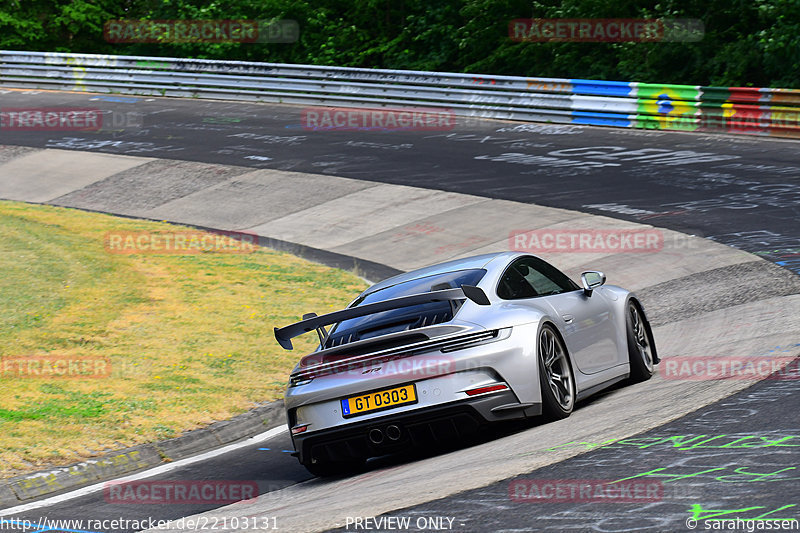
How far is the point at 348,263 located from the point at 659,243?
4.81 metres

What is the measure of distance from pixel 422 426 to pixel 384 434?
0.85ft

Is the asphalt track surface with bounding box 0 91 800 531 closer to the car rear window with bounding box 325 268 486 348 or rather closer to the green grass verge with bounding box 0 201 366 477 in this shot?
the car rear window with bounding box 325 268 486 348

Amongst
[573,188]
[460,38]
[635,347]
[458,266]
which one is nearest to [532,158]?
[573,188]

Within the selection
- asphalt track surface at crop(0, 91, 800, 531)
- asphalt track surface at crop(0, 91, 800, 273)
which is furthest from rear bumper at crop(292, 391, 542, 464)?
asphalt track surface at crop(0, 91, 800, 273)

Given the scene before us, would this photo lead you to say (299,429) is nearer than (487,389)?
No

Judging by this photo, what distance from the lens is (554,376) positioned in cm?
768

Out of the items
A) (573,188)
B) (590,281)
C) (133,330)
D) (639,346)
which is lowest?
(133,330)

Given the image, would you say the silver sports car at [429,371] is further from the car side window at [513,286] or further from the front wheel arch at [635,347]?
the front wheel arch at [635,347]

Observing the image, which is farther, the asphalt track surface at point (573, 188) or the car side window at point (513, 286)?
the car side window at point (513, 286)

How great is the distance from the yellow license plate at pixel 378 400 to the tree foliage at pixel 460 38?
21.4m

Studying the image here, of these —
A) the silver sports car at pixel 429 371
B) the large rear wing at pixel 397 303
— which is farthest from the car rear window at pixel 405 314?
the large rear wing at pixel 397 303

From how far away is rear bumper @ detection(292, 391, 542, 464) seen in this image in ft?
23.1

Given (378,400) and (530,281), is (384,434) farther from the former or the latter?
(530,281)

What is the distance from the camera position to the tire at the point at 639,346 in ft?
29.7
